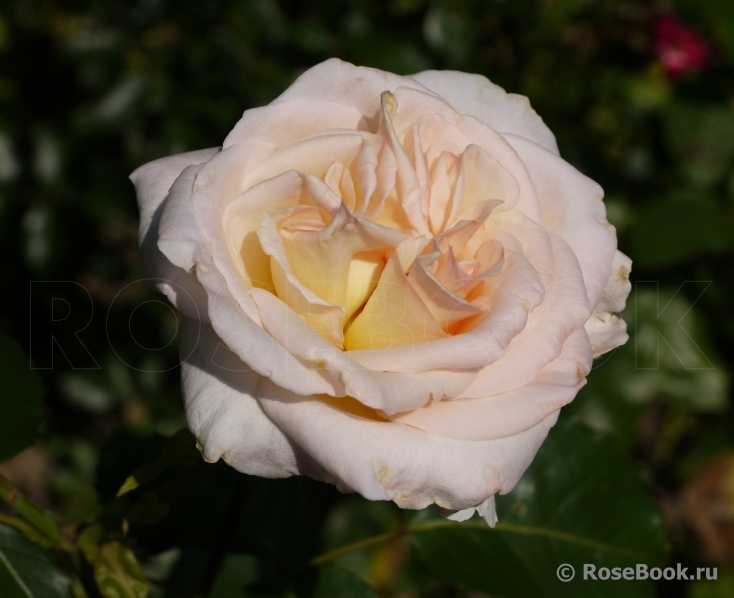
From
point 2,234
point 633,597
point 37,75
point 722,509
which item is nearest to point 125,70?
point 37,75

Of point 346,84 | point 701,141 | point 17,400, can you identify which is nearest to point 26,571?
point 17,400

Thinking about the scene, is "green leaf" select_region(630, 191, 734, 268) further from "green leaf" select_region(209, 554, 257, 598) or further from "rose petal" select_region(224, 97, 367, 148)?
"rose petal" select_region(224, 97, 367, 148)

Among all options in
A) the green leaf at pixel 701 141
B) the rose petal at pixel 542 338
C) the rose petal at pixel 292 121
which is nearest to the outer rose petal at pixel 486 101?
the rose petal at pixel 292 121

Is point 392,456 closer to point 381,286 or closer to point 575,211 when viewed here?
point 381,286

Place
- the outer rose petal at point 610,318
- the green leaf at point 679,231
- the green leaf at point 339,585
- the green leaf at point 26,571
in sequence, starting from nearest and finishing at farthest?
the green leaf at point 26,571, the outer rose petal at point 610,318, the green leaf at point 339,585, the green leaf at point 679,231

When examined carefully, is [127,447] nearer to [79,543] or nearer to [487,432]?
[79,543]

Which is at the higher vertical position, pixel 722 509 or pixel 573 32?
pixel 573 32

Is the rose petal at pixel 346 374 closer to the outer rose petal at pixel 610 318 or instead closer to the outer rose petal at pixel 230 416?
the outer rose petal at pixel 230 416
